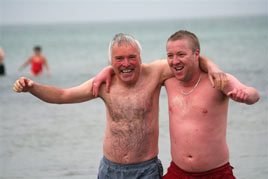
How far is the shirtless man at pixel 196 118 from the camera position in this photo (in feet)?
12.2

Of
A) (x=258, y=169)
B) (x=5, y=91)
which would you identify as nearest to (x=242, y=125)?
(x=258, y=169)

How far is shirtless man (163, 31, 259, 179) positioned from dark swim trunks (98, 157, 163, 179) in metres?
0.24

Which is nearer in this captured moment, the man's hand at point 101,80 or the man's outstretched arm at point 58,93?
the man's outstretched arm at point 58,93

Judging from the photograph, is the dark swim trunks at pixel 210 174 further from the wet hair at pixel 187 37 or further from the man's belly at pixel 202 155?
the wet hair at pixel 187 37

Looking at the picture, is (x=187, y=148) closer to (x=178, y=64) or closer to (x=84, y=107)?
(x=178, y=64)

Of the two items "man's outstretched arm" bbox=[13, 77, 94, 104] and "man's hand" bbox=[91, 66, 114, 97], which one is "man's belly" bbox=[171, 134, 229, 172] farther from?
"man's outstretched arm" bbox=[13, 77, 94, 104]

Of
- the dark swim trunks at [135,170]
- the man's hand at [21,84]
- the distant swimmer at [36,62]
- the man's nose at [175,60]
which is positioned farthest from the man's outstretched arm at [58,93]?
the distant swimmer at [36,62]

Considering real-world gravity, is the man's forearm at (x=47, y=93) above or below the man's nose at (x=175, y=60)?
below

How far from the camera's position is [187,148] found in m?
3.77

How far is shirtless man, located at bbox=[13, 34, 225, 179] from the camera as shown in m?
3.87

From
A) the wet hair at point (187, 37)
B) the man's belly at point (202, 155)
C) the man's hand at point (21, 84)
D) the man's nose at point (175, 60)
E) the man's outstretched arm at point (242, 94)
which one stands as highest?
the wet hair at point (187, 37)

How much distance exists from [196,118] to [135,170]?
0.72 metres

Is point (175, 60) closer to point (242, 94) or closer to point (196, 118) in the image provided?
point (196, 118)

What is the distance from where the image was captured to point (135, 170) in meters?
3.88
